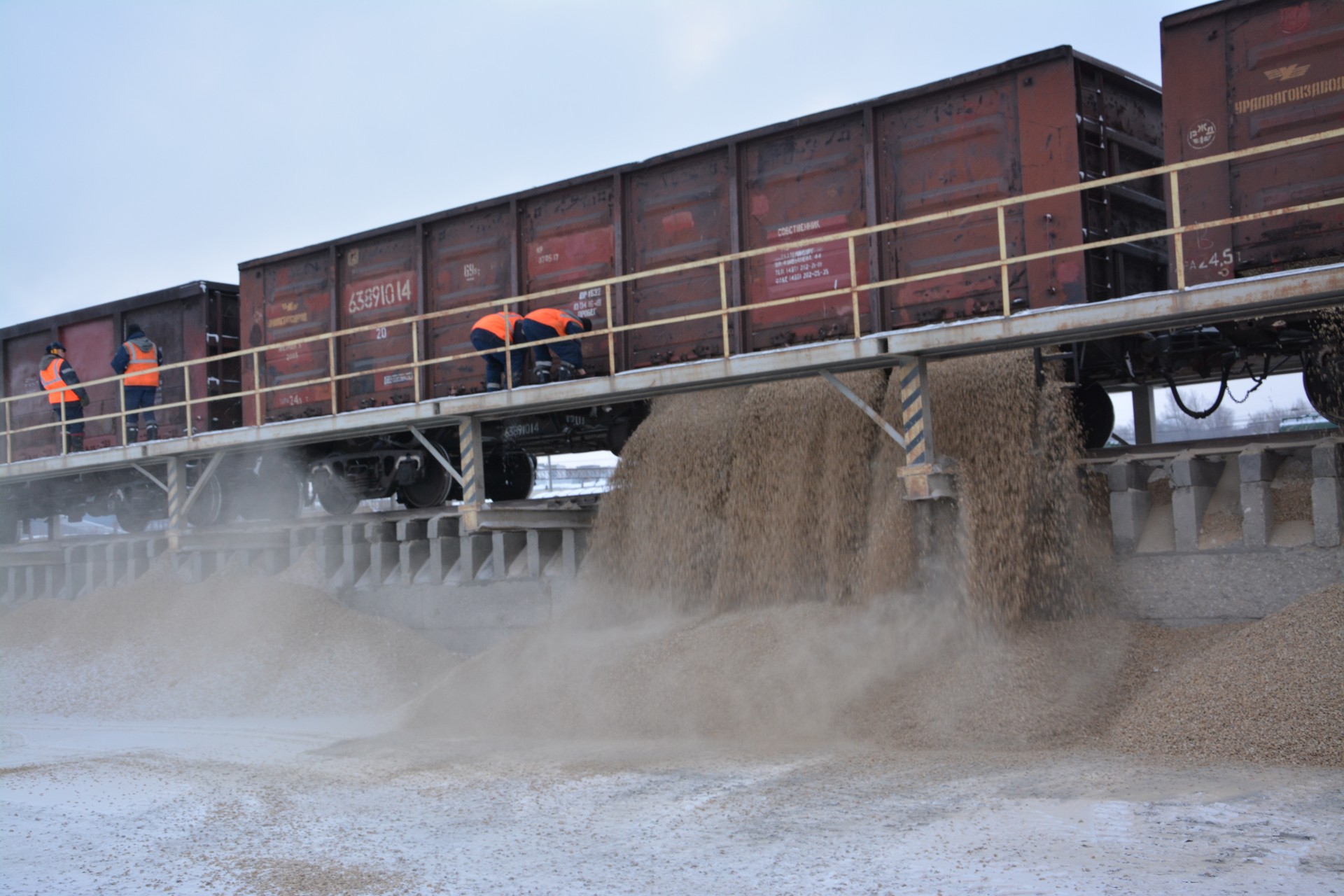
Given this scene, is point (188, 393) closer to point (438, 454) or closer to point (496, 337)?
point (438, 454)

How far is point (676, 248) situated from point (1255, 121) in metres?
5.26

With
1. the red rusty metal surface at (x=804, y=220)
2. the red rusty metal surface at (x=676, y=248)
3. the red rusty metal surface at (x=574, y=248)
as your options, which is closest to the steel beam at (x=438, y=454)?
the red rusty metal surface at (x=574, y=248)

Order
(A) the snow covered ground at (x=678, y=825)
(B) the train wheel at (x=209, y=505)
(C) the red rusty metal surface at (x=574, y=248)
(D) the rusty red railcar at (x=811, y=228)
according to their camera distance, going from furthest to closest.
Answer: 1. (B) the train wheel at (x=209, y=505)
2. (C) the red rusty metal surface at (x=574, y=248)
3. (D) the rusty red railcar at (x=811, y=228)
4. (A) the snow covered ground at (x=678, y=825)

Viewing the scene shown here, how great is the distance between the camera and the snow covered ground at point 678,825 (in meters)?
5.31

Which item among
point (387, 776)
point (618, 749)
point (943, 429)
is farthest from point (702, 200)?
point (387, 776)

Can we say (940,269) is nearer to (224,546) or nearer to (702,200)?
(702,200)

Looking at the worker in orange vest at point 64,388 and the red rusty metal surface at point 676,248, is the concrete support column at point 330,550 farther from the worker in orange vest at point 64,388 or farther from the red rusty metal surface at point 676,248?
the red rusty metal surface at point 676,248

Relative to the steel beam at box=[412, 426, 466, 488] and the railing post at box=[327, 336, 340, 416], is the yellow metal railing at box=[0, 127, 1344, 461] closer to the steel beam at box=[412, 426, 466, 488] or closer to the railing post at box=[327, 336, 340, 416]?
the railing post at box=[327, 336, 340, 416]

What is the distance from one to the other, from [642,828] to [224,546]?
34.7 ft

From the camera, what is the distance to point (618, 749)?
8.98m

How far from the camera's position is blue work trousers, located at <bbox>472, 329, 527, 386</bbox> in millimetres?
12055

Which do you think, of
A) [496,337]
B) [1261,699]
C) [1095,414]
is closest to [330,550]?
[496,337]

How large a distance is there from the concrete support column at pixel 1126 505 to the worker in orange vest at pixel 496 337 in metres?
5.72

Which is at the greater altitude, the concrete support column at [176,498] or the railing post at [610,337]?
the railing post at [610,337]
